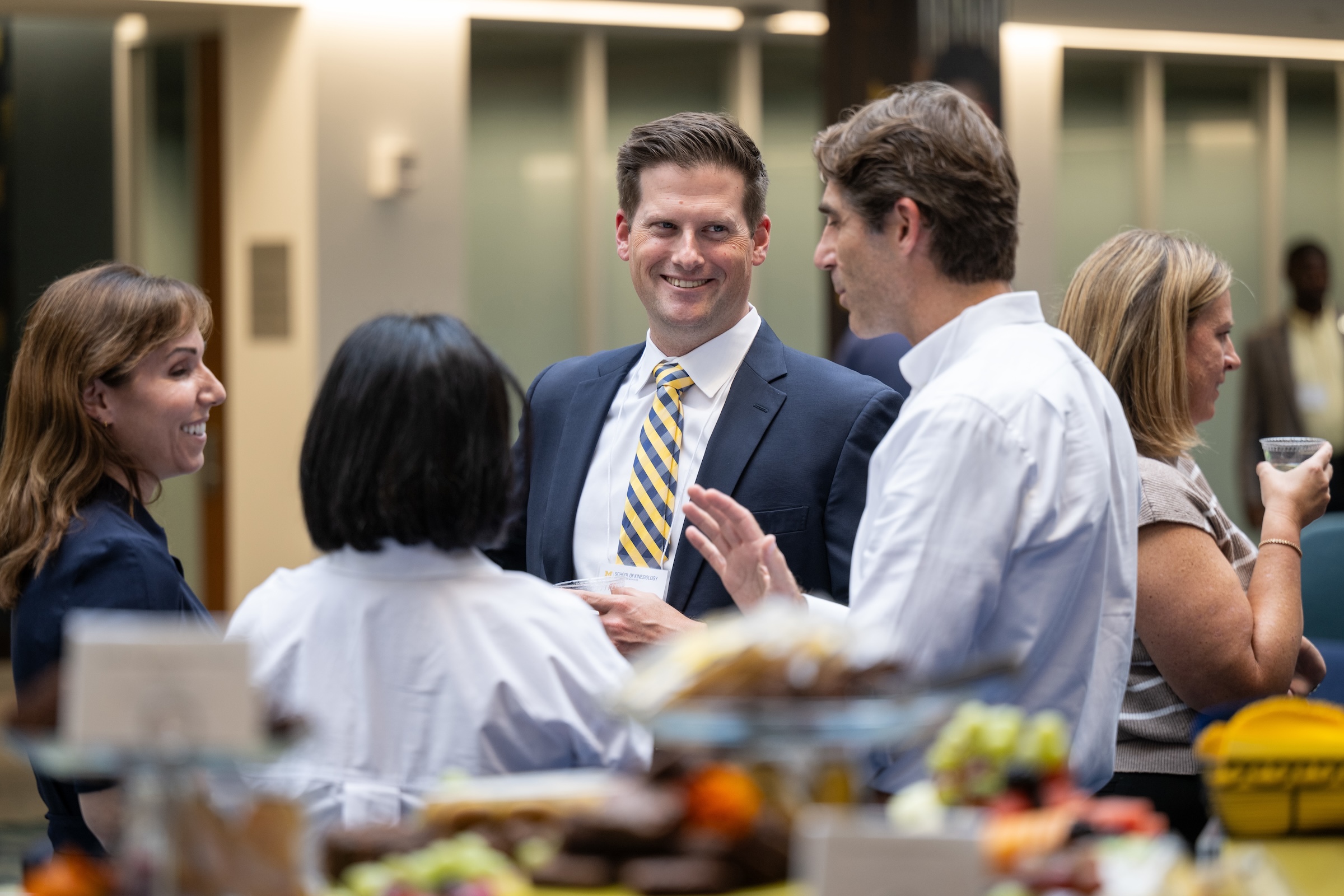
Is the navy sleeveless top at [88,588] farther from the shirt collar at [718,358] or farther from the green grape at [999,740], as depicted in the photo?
the green grape at [999,740]

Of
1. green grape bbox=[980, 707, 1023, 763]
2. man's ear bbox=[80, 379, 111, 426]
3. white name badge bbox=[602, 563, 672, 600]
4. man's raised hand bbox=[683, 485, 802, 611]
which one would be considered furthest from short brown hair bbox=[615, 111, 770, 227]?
green grape bbox=[980, 707, 1023, 763]

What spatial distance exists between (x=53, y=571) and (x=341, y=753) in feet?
2.45

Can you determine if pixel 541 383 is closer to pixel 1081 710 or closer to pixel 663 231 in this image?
pixel 663 231

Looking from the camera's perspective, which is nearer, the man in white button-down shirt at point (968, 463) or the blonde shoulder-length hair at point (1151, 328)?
the man in white button-down shirt at point (968, 463)

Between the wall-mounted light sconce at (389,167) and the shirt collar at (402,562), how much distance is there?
639cm

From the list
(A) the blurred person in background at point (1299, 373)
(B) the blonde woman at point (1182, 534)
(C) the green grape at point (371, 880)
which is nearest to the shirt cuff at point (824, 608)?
(B) the blonde woman at point (1182, 534)

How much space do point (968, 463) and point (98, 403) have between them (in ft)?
4.50

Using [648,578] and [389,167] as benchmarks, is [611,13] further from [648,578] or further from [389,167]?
[648,578]

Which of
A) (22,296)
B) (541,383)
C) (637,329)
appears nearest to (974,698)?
(541,383)

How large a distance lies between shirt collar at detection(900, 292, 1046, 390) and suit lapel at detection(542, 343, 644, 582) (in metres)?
0.86

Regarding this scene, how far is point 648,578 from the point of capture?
2.71 meters

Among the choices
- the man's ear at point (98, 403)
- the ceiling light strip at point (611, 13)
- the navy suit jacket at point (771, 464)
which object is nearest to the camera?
the man's ear at point (98, 403)

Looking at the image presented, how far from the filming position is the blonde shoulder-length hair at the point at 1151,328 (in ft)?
9.20

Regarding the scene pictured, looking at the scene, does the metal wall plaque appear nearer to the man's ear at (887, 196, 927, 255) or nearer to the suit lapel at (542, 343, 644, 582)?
the suit lapel at (542, 343, 644, 582)
